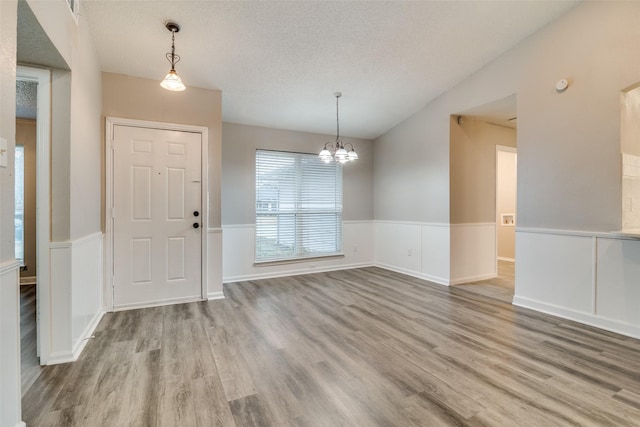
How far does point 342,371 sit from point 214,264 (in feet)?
7.78

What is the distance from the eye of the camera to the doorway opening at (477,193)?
446cm

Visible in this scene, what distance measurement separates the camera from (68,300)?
7.59 ft

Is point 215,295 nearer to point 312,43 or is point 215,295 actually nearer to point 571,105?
point 312,43

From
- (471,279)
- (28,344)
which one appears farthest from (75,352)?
(471,279)

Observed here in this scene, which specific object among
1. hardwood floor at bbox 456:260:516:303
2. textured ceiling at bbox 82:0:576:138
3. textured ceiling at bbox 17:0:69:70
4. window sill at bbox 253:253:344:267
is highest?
textured ceiling at bbox 82:0:576:138

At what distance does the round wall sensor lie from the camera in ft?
10.3

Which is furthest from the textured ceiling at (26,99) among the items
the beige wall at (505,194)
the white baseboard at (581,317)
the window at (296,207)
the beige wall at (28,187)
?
the beige wall at (505,194)

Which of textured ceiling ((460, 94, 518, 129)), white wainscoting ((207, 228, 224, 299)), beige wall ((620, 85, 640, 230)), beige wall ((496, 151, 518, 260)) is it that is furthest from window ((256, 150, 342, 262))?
beige wall ((620, 85, 640, 230))

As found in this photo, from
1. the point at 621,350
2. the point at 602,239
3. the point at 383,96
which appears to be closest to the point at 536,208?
the point at 602,239

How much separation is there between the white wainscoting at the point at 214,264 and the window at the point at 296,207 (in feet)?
3.81

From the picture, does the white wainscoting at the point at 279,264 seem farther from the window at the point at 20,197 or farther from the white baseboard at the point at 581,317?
the window at the point at 20,197

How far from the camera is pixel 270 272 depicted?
510cm

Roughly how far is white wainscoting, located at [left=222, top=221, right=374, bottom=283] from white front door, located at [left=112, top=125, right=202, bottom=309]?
98 centimetres

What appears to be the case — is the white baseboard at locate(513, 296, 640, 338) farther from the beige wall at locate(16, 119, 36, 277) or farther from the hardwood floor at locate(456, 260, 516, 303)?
the beige wall at locate(16, 119, 36, 277)
